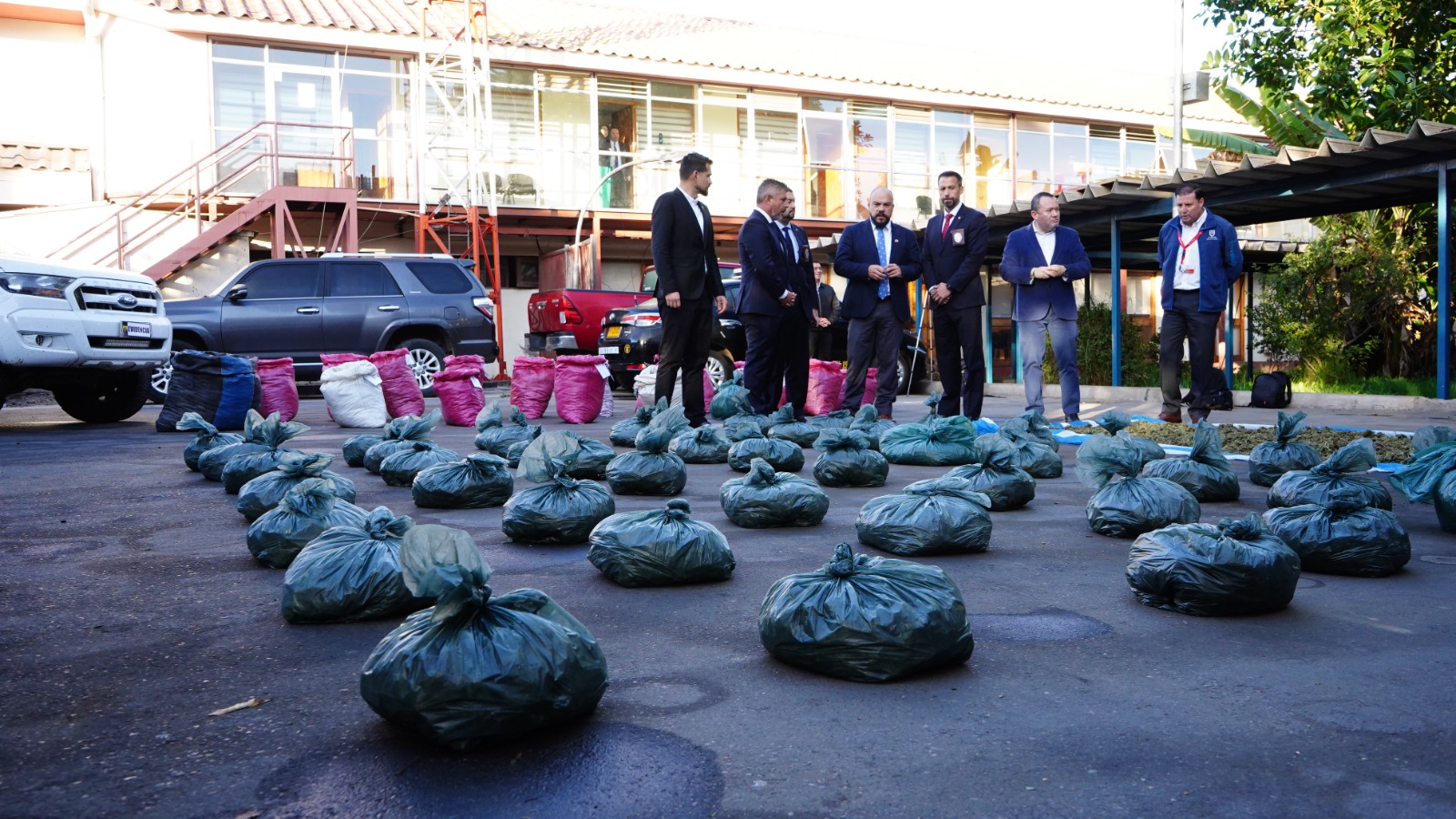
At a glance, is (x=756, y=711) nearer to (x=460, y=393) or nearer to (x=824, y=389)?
(x=824, y=389)

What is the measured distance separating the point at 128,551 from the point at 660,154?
66.6 ft

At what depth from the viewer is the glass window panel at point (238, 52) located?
20.0 metres

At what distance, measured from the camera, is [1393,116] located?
41.6 feet

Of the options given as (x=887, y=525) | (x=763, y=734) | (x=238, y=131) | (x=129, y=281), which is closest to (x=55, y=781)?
(x=763, y=734)

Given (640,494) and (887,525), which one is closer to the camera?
(887,525)

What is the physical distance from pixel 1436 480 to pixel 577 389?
7554mm

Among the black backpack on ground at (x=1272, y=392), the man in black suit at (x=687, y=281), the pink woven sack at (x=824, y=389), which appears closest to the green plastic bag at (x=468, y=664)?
the man in black suit at (x=687, y=281)

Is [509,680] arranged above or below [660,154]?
below

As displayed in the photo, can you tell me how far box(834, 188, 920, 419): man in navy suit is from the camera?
28.6ft

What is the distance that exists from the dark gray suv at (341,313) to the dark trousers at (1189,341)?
7.71 meters

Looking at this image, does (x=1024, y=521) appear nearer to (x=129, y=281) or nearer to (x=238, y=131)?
(x=129, y=281)

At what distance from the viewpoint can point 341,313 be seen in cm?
1321

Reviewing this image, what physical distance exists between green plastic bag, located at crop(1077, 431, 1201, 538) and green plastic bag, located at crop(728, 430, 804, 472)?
194 cm

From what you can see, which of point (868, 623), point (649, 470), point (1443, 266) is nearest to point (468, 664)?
point (868, 623)
